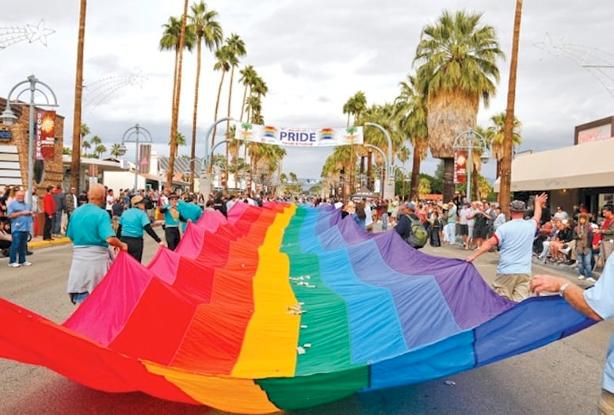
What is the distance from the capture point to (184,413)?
5.36 metres

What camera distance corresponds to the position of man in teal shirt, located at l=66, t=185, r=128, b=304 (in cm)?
716

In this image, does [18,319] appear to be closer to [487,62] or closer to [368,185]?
[487,62]

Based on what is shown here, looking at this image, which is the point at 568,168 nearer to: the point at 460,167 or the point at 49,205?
the point at 460,167

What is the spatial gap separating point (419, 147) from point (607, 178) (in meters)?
19.5

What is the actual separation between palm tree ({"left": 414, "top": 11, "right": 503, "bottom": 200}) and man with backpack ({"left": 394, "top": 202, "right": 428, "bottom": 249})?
25699 millimetres

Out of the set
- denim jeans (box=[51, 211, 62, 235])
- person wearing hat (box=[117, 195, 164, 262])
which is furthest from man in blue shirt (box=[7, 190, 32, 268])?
denim jeans (box=[51, 211, 62, 235])

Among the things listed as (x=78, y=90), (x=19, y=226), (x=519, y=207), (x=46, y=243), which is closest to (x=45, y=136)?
(x=78, y=90)

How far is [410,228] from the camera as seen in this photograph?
40.1 ft

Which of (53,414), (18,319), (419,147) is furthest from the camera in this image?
(419,147)

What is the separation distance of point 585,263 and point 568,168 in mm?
17465

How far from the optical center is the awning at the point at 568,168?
27.7m

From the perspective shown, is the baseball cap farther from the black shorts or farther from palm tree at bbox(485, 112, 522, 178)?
palm tree at bbox(485, 112, 522, 178)

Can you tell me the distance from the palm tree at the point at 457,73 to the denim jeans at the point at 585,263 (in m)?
22.3

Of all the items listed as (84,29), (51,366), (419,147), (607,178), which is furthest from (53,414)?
(419,147)
